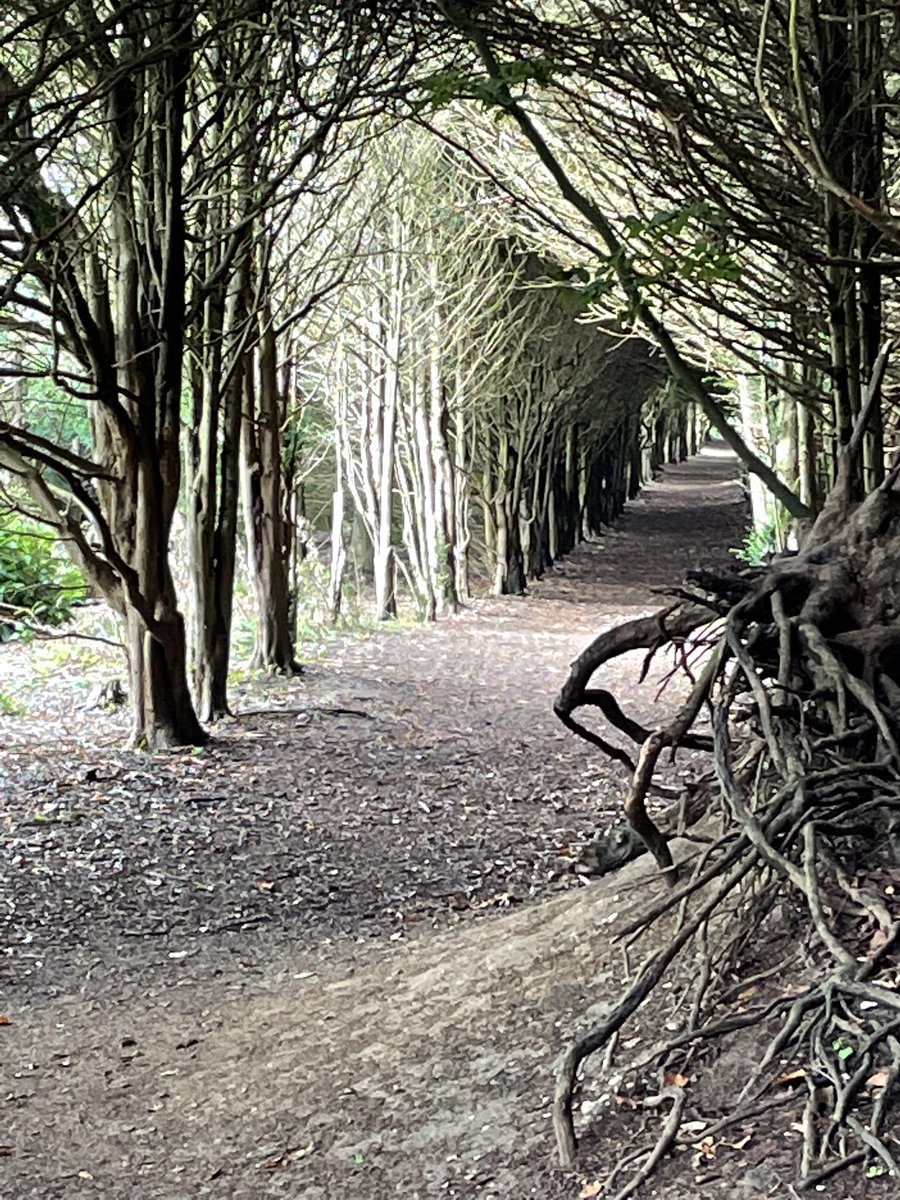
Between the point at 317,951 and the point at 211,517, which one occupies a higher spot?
the point at 211,517

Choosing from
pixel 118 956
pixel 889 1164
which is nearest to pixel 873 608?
pixel 889 1164

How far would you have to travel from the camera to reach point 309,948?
227 inches

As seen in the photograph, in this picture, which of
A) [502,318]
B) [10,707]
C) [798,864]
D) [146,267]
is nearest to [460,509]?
[502,318]

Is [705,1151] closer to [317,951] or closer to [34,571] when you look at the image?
[317,951]

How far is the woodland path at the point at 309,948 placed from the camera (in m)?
3.27

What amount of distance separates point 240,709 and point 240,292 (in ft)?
10.9

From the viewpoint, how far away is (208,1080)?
4109 millimetres

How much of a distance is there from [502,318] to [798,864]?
1789cm

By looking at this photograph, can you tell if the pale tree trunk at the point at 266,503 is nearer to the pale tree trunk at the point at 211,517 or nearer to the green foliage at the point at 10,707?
the pale tree trunk at the point at 211,517

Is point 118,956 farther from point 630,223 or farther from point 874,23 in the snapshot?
point 874,23

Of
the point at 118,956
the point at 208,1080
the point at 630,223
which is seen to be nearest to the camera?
the point at 630,223

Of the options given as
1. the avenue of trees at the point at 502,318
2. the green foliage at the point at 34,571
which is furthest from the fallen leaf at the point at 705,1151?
the green foliage at the point at 34,571

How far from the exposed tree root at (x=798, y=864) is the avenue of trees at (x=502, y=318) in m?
0.01

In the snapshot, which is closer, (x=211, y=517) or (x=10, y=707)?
(x=211, y=517)
